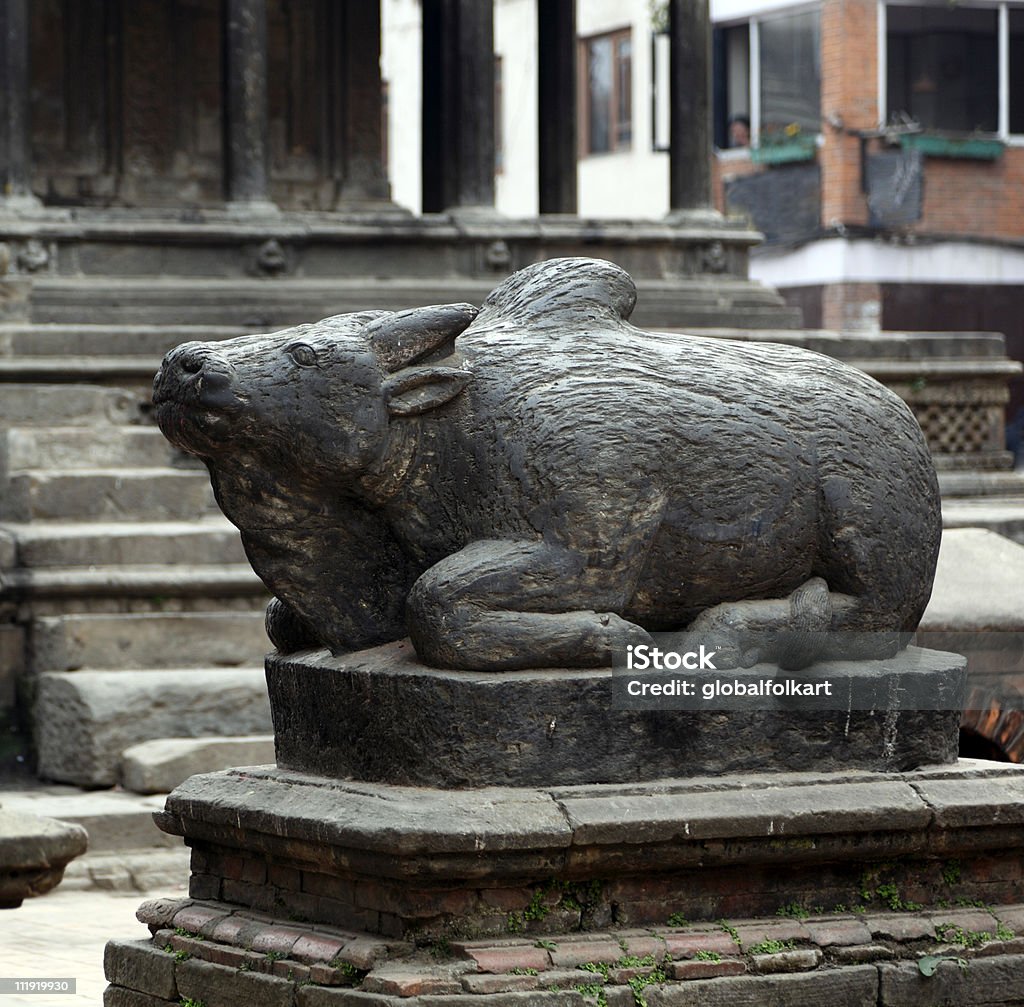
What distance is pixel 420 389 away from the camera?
5.35 m

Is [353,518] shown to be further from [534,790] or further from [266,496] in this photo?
[534,790]

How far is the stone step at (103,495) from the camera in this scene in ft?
37.3

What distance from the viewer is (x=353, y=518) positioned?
5.49m

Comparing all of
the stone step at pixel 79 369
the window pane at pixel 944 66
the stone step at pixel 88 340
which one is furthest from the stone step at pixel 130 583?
the window pane at pixel 944 66

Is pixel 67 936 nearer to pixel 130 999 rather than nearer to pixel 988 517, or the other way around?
pixel 130 999

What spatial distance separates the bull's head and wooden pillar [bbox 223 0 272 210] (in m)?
10.0

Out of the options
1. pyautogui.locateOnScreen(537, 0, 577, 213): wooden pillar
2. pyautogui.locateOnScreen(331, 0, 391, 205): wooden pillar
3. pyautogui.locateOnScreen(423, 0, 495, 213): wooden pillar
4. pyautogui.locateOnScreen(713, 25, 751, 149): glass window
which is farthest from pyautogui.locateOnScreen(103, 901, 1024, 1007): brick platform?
pyautogui.locateOnScreen(713, 25, 751, 149): glass window

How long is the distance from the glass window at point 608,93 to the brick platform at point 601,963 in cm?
2785

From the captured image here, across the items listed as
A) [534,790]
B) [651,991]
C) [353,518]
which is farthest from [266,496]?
[651,991]

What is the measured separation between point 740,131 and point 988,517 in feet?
55.4

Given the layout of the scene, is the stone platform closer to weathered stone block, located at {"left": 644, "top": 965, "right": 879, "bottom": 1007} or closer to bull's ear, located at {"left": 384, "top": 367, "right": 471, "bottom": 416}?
weathered stone block, located at {"left": 644, "top": 965, "right": 879, "bottom": 1007}

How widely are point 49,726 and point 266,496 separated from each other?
5569 mm

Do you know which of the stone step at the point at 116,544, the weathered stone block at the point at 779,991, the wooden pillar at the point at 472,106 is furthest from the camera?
the wooden pillar at the point at 472,106

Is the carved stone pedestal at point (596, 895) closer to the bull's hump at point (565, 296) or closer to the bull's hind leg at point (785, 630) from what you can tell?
the bull's hind leg at point (785, 630)
